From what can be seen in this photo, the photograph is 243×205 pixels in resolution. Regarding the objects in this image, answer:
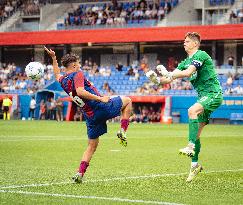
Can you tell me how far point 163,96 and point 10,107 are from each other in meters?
11.6

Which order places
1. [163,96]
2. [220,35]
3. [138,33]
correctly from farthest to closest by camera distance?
[138,33], [220,35], [163,96]

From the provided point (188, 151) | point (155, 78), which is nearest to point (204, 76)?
point (155, 78)

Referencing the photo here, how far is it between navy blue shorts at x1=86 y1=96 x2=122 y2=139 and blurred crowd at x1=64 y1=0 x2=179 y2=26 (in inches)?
1643

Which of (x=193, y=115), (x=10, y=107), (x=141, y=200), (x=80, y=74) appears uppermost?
(x=80, y=74)

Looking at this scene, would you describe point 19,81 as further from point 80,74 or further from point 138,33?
point 80,74

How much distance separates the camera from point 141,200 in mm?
9055

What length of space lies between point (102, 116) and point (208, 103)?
1.77 m

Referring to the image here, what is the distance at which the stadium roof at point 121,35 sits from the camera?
160ft

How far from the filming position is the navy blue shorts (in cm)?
1121

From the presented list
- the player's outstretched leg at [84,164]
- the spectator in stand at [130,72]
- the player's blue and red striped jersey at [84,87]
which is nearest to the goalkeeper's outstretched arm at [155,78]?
the player's blue and red striped jersey at [84,87]

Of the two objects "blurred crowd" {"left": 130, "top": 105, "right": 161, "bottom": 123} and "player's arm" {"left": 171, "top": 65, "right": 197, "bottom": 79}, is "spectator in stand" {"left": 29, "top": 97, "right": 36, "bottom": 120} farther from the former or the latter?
"player's arm" {"left": 171, "top": 65, "right": 197, "bottom": 79}

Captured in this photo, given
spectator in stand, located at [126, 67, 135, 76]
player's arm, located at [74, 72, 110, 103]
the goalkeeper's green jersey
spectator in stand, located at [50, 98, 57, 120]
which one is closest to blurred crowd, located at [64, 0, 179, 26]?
spectator in stand, located at [126, 67, 135, 76]

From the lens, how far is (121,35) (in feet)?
174

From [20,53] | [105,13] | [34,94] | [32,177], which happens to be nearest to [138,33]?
[105,13]
